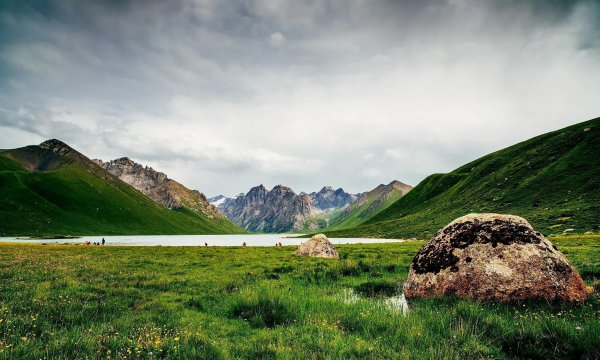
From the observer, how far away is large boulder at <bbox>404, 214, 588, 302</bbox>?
408 inches

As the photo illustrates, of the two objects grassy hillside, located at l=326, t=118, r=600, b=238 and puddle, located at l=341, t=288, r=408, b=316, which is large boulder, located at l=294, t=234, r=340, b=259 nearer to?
puddle, located at l=341, t=288, r=408, b=316

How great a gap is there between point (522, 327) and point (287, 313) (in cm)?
632

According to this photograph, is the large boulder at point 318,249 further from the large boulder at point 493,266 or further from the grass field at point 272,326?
the large boulder at point 493,266

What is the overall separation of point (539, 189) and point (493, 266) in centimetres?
13404

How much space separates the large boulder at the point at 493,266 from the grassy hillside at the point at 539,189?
2980 inches

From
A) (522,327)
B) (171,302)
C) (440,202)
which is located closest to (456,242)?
(522,327)

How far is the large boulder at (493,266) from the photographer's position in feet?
34.0

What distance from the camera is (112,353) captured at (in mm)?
6574

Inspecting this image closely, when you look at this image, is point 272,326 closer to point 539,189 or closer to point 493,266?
point 493,266

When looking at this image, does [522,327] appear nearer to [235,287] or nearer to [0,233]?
[235,287]

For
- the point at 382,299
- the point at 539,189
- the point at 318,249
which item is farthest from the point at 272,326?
the point at 539,189

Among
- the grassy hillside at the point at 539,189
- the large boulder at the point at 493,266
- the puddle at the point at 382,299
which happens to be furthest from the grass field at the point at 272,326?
the grassy hillside at the point at 539,189

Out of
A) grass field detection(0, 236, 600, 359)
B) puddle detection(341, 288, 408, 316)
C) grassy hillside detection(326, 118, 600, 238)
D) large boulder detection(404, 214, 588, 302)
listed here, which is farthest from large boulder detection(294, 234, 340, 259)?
grassy hillside detection(326, 118, 600, 238)

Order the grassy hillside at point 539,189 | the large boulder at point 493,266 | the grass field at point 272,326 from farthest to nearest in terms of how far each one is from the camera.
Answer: the grassy hillside at point 539,189
the large boulder at point 493,266
the grass field at point 272,326
